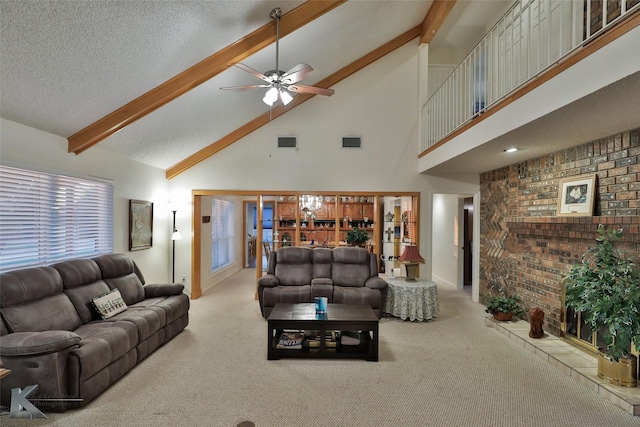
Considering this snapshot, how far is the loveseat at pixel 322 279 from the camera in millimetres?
4914

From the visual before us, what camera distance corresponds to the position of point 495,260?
18.6 feet

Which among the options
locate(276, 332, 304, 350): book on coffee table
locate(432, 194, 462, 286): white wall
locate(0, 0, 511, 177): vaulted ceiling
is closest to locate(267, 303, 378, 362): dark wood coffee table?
locate(276, 332, 304, 350): book on coffee table

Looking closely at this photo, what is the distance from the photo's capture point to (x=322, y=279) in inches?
206

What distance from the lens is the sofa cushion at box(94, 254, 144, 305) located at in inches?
159

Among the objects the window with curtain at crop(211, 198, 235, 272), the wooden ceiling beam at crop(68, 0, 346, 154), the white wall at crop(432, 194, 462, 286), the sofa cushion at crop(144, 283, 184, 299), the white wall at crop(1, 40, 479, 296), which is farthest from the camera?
the window with curtain at crop(211, 198, 235, 272)

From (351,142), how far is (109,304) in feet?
14.8

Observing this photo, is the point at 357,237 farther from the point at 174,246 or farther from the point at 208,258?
the point at 174,246

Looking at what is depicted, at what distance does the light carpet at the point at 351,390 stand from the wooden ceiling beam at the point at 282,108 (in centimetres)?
329

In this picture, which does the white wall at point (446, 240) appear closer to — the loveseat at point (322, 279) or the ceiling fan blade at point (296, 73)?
the loveseat at point (322, 279)

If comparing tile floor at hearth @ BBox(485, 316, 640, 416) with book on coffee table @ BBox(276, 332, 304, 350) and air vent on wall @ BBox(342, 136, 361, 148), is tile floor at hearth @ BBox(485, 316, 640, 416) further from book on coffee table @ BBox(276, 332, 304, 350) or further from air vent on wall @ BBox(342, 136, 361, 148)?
air vent on wall @ BBox(342, 136, 361, 148)

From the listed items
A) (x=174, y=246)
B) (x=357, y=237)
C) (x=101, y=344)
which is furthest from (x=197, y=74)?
(x=357, y=237)

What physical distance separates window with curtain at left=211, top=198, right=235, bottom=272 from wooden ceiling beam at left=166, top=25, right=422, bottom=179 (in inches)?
50.8

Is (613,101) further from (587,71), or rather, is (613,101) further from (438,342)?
(438,342)

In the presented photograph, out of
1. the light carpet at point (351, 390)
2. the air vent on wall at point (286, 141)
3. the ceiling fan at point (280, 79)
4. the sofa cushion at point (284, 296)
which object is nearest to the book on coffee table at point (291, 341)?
the light carpet at point (351, 390)
